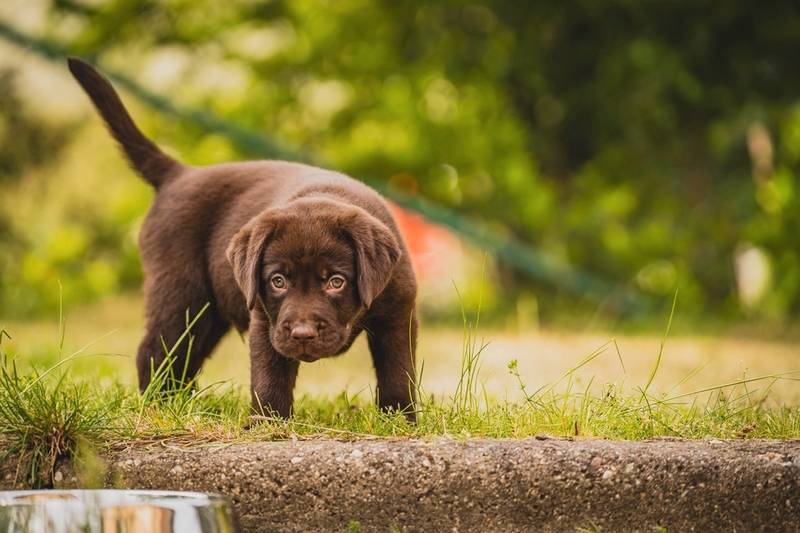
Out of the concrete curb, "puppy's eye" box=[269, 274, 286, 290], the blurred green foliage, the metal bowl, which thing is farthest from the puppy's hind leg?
the blurred green foliage

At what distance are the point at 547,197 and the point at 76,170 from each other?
15.0 ft

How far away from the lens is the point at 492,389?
5.54 metres

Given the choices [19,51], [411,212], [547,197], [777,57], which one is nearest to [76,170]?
[19,51]

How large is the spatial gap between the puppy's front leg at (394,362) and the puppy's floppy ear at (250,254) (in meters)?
0.44

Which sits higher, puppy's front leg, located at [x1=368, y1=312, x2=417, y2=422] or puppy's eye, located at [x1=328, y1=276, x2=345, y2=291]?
puppy's eye, located at [x1=328, y1=276, x2=345, y2=291]

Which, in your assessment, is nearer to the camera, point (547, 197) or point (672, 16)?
point (672, 16)

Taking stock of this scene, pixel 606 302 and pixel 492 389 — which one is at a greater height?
pixel 606 302

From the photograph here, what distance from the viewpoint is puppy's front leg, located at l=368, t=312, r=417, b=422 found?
12.6ft

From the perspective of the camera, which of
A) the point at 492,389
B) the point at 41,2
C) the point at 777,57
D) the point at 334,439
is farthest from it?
the point at 41,2

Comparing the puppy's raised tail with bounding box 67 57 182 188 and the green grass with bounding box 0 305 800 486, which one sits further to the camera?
the puppy's raised tail with bounding box 67 57 182 188

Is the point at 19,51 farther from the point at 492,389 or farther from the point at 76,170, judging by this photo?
the point at 492,389

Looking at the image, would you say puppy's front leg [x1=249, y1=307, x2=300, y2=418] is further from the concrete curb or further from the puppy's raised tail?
the puppy's raised tail

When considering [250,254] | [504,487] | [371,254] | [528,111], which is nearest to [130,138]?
[250,254]

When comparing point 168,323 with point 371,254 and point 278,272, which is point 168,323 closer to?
point 278,272
